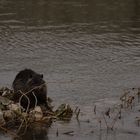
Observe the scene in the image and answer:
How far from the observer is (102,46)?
22.5 metres

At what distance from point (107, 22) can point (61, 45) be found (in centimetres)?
549

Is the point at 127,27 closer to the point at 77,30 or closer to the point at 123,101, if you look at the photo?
the point at 77,30

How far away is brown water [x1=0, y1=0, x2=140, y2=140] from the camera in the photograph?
16922 mm

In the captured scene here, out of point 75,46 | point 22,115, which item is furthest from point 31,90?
point 75,46

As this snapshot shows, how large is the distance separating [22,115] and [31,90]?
888 millimetres

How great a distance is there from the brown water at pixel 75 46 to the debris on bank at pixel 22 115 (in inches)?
18.9

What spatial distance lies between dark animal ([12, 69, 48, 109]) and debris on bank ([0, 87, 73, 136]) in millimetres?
236

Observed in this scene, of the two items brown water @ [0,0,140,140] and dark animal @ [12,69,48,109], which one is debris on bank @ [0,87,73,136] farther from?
brown water @ [0,0,140,140]

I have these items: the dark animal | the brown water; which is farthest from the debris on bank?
the brown water

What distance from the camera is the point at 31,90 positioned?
557 inches

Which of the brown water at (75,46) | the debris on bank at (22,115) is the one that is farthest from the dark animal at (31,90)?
the brown water at (75,46)

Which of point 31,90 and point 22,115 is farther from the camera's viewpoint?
point 31,90

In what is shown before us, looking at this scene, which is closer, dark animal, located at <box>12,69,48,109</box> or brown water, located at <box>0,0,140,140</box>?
dark animal, located at <box>12,69,48,109</box>

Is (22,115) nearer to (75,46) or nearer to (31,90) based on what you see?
(31,90)
